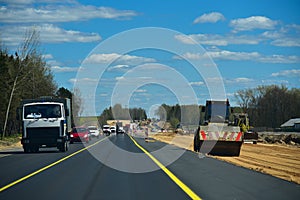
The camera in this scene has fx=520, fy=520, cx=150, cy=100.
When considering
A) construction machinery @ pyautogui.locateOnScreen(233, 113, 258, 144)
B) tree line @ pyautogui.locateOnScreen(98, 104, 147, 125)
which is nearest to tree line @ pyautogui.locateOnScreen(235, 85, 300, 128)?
tree line @ pyautogui.locateOnScreen(98, 104, 147, 125)

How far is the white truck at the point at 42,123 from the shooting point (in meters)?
32.0

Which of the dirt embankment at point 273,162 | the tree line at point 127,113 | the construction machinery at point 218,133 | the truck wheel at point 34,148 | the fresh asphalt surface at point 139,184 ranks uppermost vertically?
the tree line at point 127,113

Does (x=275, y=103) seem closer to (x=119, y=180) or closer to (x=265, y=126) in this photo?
(x=265, y=126)

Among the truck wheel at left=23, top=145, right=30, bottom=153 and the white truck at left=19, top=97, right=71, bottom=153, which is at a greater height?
the white truck at left=19, top=97, right=71, bottom=153

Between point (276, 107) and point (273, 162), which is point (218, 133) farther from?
point (276, 107)

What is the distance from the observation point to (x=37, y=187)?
1443 cm

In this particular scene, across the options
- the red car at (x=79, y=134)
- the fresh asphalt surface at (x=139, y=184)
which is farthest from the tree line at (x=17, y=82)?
the fresh asphalt surface at (x=139, y=184)

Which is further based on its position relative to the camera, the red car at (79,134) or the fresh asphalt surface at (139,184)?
the red car at (79,134)

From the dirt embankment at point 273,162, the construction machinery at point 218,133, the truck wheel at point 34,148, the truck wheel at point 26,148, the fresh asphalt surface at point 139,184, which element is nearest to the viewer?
the fresh asphalt surface at point 139,184

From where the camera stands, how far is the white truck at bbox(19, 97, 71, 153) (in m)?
32.0

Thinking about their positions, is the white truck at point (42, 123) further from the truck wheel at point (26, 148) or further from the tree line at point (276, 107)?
the tree line at point (276, 107)

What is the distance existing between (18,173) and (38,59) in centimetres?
5669

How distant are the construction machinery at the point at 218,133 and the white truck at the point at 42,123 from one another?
8.61 meters

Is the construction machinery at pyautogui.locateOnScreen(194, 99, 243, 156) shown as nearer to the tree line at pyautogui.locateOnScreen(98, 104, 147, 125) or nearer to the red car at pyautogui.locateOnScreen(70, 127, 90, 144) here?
the red car at pyautogui.locateOnScreen(70, 127, 90, 144)
